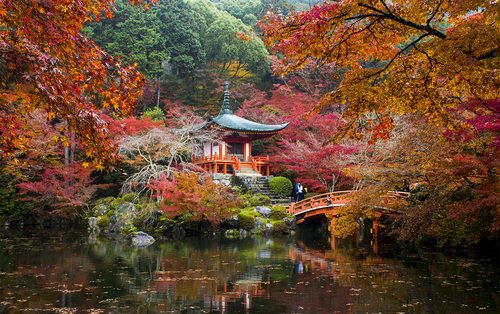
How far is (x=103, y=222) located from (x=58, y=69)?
566 inches

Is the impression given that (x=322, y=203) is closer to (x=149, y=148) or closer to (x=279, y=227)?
(x=279, y=227)

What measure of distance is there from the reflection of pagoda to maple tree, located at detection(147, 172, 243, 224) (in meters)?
5.82

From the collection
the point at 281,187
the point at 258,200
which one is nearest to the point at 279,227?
the point at 258,200

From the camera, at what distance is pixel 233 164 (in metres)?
21.8

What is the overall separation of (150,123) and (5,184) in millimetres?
7740

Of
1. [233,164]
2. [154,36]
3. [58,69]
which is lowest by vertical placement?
[58,69]

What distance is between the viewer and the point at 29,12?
3.85 meters

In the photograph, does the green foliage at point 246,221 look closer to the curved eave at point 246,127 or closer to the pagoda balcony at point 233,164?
the pagoda balcony at point 233,164

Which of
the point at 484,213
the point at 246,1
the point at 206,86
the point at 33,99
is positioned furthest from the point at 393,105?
the point at 246,1

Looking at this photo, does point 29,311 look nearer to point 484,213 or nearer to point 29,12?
point 29,12

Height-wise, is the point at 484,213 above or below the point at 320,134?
below

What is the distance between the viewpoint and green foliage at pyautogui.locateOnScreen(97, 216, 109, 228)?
16.7 meters

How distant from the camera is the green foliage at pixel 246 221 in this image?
16031 millimetres

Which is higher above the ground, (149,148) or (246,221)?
(149,148)
